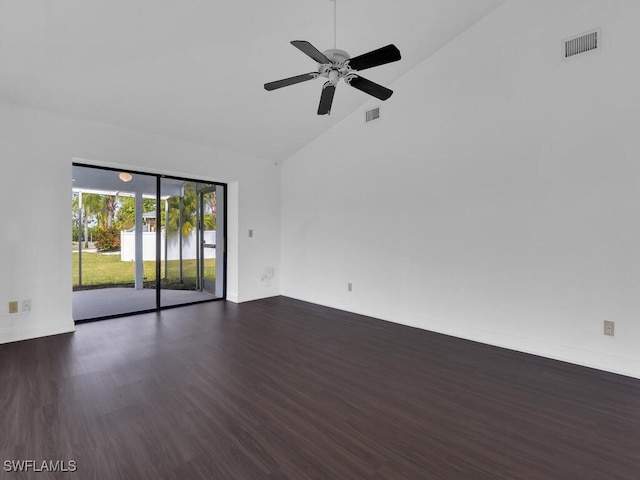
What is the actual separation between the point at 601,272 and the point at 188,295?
5856mm

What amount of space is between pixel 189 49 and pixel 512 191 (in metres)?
3.73

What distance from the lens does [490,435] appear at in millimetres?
1978

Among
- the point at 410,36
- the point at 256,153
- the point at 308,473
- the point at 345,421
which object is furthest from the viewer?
the point at 256,153

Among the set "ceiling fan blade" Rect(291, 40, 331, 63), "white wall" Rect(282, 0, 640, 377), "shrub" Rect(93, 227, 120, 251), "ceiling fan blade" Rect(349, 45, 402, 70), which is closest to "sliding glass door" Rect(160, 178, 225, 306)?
"shrub" Rect(93, 227, 120, 251)

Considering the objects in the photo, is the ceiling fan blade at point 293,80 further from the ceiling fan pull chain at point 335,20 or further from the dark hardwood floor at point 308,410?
the dark hardwood floor at point 308,410

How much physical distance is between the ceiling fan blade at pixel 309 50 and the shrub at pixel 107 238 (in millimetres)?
4131

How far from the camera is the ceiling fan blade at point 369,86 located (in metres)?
2.83

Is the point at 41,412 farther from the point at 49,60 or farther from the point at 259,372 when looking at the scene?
the point at 49,60

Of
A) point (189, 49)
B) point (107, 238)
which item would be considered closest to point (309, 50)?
point (189, 49)

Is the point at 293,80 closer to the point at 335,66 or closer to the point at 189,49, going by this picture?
the point at 335,66

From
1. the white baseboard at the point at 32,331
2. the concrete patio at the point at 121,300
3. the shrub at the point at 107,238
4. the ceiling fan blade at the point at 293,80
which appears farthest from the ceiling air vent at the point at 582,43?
the white baseboard at the point at 32,331

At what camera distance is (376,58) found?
2484 millimetres

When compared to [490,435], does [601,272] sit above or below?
above

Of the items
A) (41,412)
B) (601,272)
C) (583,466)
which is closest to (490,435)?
(583,466)
